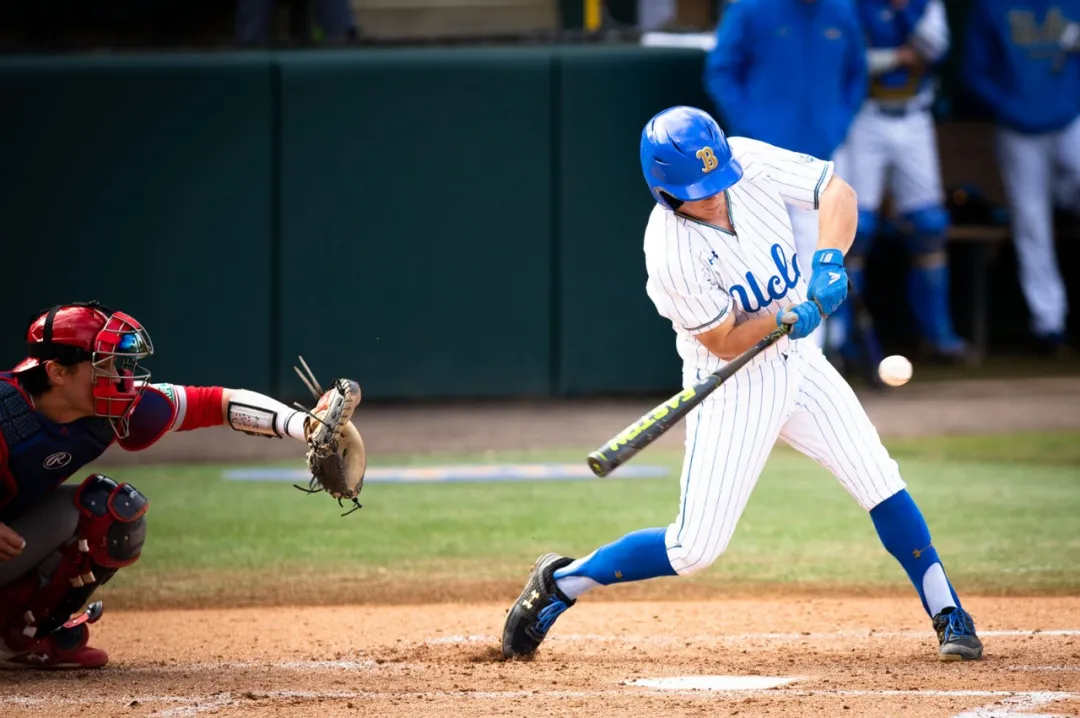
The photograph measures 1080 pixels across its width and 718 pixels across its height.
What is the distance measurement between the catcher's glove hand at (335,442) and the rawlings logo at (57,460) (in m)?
0.68

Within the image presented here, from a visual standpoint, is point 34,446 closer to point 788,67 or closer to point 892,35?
point 788,67

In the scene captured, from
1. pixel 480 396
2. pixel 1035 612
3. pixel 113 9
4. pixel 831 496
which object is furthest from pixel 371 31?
pixel 1035 612

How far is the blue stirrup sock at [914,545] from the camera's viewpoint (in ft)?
15.2

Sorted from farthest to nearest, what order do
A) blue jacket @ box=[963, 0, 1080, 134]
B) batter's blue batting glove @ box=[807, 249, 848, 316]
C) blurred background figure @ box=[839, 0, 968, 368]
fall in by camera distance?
1. blue jacket @ box=[963, 0, 1080, 134]
2. blurred background figure @ box=[839, 0, 968, 368]
3. batter's blue batting glove @ box=[807, 249, 848, 316]

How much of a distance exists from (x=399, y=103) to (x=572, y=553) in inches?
171

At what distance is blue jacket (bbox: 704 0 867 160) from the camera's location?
30.3ft

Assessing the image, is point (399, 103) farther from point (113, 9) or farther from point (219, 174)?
point (113, 9)

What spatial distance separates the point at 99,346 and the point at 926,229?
729cm

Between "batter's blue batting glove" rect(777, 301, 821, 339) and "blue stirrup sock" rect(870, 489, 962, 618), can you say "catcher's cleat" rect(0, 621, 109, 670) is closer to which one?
"batter's blue batting glove" rect(777, 301, 821, 339)

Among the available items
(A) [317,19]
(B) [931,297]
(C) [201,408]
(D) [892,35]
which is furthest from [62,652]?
(B) [931,297]

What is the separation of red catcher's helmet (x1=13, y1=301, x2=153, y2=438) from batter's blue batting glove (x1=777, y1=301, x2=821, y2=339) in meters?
1.78

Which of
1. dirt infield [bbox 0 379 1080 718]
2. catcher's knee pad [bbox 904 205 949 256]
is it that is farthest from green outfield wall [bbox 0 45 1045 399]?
dirt infield [bbox 0 379 1080 718]

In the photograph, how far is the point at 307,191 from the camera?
32.2 ft

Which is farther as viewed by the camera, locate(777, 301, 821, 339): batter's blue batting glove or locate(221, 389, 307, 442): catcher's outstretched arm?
locate(221, 389, 307, 442): catcher's outstretched arm
